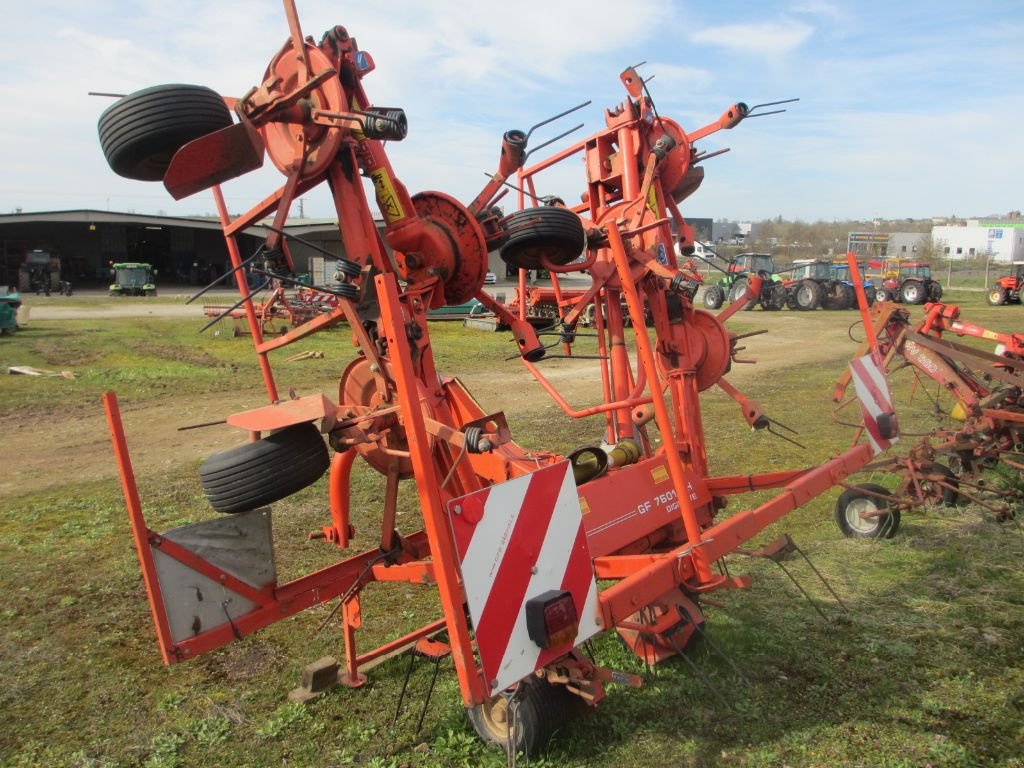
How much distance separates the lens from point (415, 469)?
2.90m

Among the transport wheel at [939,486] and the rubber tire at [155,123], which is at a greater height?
the rubber tire at [155,123]

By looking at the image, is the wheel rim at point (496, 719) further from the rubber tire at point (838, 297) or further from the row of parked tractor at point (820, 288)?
the rubber tire at point (838, 297)

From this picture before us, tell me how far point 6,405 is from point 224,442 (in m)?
4.32

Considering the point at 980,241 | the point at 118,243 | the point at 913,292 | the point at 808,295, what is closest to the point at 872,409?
the point at 808,295

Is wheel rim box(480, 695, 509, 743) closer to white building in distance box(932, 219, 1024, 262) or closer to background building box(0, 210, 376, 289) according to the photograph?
background building box(0, 210, 376, 289)

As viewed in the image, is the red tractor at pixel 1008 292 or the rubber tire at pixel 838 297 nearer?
the rubber tire at pixel 838 297

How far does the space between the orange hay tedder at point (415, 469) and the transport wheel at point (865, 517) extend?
1610 millimetres

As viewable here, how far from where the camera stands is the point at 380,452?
4113 mm

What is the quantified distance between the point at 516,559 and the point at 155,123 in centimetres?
224

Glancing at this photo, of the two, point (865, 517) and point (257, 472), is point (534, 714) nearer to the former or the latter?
point (257, 472)

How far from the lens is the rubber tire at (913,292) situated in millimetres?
31938

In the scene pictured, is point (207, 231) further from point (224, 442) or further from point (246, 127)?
point (246, 127)

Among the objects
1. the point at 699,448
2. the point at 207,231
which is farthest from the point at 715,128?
the point at 207,231

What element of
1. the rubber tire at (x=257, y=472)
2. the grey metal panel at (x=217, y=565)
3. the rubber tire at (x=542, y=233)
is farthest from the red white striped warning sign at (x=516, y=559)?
the rubber tire at (x=542, y=233)
